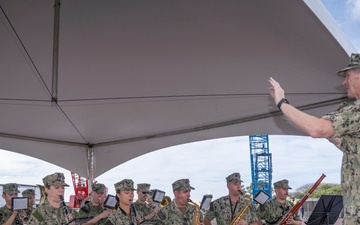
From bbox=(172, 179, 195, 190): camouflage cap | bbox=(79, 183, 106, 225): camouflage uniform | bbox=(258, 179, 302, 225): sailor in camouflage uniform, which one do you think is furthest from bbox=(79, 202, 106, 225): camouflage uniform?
bbox=(258, 179, 302, 225): sailor in camouflage uniform

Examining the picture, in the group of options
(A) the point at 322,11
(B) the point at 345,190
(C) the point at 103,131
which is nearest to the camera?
(B) the point at 345,190

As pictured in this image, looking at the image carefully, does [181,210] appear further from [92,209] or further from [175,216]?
[92,209]

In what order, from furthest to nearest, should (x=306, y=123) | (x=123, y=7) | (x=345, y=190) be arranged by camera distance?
1. (x=123, y=7)
2. (x=345, y=190)
3. (x=306, y=123)

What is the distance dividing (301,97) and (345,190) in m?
5.31

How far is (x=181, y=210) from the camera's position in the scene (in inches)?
237

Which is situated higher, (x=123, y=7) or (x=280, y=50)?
(x=123, y=7)

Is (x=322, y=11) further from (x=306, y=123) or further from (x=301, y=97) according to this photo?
(x=306, y=123)

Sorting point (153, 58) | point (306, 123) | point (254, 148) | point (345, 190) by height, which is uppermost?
point (254, 148)

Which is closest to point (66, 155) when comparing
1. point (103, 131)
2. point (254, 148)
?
point (103, 131)

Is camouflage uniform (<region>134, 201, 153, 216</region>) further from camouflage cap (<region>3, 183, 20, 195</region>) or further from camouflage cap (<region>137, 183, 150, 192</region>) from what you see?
camouflage cap (<region>3, 183, 20, 195</region>)

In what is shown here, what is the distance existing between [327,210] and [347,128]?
4.43m

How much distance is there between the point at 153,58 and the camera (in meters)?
6.56

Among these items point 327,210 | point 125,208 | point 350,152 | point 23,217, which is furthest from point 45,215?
point 327,210

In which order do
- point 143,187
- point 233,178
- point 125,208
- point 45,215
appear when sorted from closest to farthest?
point 45,215, point 125,208, point 233,178, point 143,187
